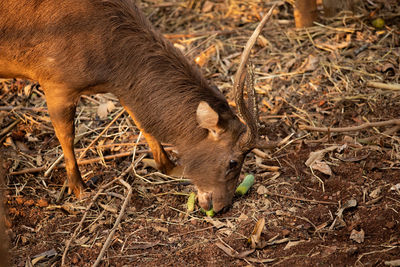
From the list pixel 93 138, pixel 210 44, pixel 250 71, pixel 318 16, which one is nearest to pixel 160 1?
pixel 210 44

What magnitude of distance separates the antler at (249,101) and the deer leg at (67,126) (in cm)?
173

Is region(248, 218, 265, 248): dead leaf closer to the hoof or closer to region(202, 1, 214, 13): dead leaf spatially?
the hoof

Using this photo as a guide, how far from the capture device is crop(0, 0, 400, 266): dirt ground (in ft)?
13.8

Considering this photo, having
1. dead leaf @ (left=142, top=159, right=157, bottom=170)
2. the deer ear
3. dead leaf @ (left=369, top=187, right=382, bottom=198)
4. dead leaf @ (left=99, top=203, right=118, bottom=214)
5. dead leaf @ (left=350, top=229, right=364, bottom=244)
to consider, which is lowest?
dead leaf @ (left=142, top=159, right=157, bottom=170)

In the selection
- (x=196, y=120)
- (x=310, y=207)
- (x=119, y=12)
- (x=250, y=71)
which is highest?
(x=119, y=12)

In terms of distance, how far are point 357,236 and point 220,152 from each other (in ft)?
4.68

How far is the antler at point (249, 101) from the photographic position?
386 centimetres

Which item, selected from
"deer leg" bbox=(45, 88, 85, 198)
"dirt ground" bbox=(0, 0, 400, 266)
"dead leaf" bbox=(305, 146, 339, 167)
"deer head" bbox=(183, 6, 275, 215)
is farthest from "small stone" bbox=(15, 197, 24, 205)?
"dead leaf" bbox=(305, 146, 339, 167)

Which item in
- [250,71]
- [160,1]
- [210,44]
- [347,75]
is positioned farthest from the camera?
[160,1]

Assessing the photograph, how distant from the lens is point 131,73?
4543 mm

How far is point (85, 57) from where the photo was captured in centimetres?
443

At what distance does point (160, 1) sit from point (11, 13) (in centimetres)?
442

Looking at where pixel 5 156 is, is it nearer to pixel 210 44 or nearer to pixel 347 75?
pixel 210 44

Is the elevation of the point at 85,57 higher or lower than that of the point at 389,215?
higher
